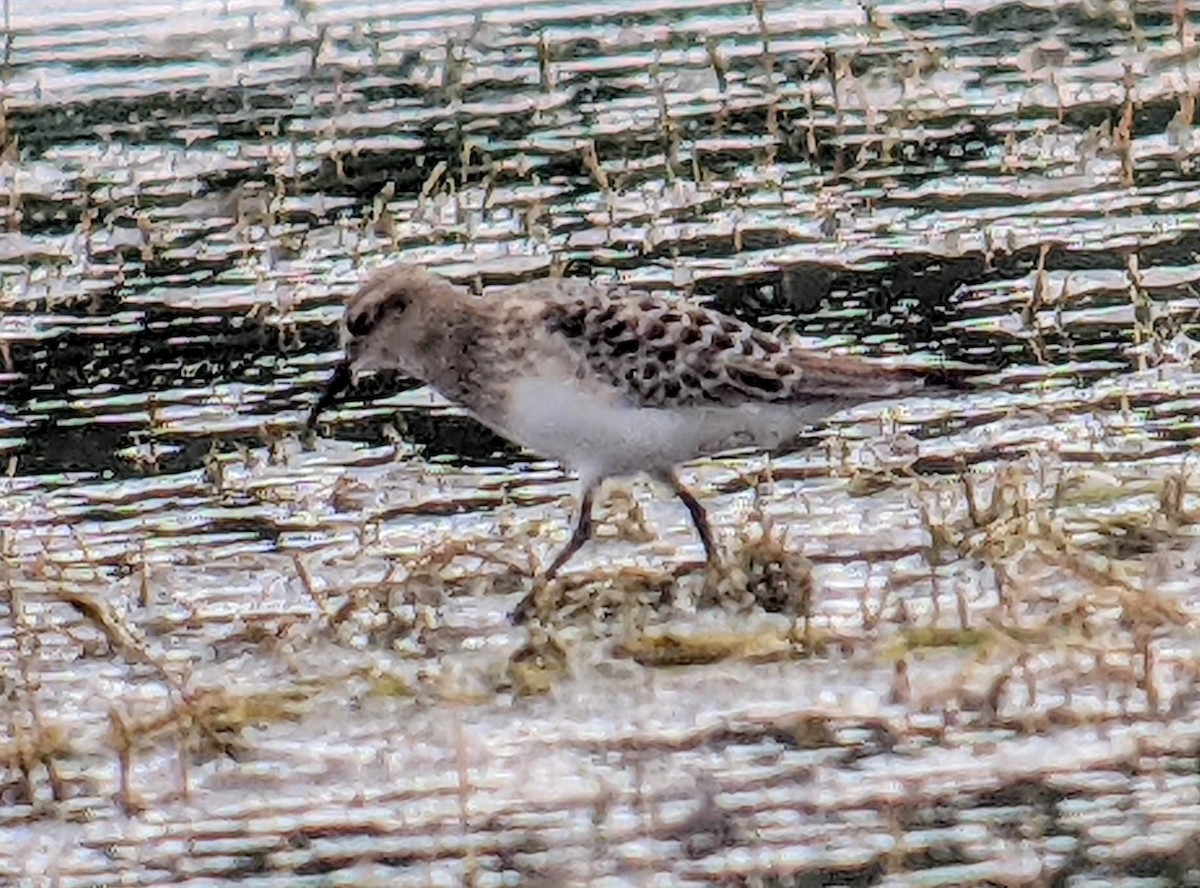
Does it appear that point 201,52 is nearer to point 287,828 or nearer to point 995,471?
point 995,471

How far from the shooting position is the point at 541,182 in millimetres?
9586

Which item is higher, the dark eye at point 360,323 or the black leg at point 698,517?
the dark eye at point 360,323

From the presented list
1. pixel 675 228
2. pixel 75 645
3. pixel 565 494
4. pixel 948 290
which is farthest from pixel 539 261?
pixel 75 645

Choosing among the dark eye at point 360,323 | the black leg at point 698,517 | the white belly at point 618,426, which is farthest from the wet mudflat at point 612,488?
the dark eye at point 360,323

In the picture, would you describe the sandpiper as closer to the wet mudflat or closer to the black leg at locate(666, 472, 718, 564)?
the black leg at locate(666, 472, 718, 564)

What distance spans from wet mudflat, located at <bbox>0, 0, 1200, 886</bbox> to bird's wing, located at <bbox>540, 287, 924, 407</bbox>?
31cm

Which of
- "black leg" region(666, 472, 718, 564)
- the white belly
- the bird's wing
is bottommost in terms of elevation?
"black leg" region(666, 472, 718, 564)

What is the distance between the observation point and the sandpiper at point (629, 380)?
20.4 ft

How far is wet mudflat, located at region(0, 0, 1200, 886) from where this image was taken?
16.5 feet

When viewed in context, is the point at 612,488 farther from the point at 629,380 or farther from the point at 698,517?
the point at 629,380

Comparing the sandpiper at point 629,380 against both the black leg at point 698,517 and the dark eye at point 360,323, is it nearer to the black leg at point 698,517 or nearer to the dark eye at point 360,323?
the black leg at point 698,517

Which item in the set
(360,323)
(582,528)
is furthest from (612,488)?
(360,323)

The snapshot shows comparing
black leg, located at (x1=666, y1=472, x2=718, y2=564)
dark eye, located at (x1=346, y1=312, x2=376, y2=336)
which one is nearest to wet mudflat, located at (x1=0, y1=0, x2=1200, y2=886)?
black leg, located at (x1=666, y1=472, x2=718, y2=564)

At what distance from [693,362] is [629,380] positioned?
14 cm
